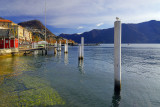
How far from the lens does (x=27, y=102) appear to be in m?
7.98

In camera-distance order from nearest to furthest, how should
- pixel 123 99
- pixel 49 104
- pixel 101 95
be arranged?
pixel 49 104 → pixel 123 99 → pixel 101 95

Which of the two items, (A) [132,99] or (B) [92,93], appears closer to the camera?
(A) [132,99]

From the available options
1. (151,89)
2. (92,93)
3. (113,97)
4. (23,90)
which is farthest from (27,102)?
(151,89)

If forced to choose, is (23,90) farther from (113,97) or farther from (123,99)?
(123,99)

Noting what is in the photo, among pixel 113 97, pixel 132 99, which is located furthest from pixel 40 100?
pixel 132 99

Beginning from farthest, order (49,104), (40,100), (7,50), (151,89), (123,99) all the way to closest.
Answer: (7,50) < (151,89) < (123,99) < (40,100) < (49,104)

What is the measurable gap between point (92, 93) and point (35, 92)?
4731 mm

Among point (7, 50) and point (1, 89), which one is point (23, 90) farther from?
point (7, 50)

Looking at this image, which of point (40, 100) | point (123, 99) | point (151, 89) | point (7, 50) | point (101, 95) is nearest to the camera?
point (40, 100)

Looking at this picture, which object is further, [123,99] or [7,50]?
[7,50]

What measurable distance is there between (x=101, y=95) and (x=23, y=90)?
21.6ft

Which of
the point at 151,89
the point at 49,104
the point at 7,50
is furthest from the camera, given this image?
the point at 7,50

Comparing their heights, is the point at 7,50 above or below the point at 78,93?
above

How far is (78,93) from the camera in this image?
393 inches
